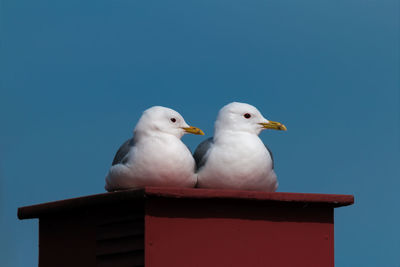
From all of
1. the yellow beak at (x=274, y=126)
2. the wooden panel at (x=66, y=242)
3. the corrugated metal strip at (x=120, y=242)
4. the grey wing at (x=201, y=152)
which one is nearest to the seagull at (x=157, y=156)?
the grey wing at (x=201, y=152)

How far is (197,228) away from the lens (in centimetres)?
841

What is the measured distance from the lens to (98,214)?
887 cm

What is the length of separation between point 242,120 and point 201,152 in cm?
57

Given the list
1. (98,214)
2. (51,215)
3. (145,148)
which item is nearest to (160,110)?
(145,148)

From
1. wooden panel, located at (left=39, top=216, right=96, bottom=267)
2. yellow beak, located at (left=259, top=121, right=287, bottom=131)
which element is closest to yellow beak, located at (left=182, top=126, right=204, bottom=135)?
yellow beak, located at (left=259, top=121, right=287, bottom=131)

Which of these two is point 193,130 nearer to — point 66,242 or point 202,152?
point 202,152

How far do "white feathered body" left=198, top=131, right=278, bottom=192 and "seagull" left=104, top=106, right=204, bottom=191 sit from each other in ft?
0.65

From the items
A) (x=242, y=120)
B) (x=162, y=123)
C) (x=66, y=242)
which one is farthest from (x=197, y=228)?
(x=66, y=242)

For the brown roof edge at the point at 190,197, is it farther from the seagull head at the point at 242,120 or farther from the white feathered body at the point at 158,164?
the seagull head at the point at 242,120

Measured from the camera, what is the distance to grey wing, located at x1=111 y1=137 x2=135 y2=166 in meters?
9.09

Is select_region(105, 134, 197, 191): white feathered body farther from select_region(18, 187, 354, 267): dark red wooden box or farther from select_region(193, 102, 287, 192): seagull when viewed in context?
select_region(18, 187, 354, 267): dark red wooden box

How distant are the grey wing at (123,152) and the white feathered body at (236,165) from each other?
80cm

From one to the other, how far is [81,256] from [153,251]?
4.09ft

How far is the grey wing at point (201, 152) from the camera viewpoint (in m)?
9.14
